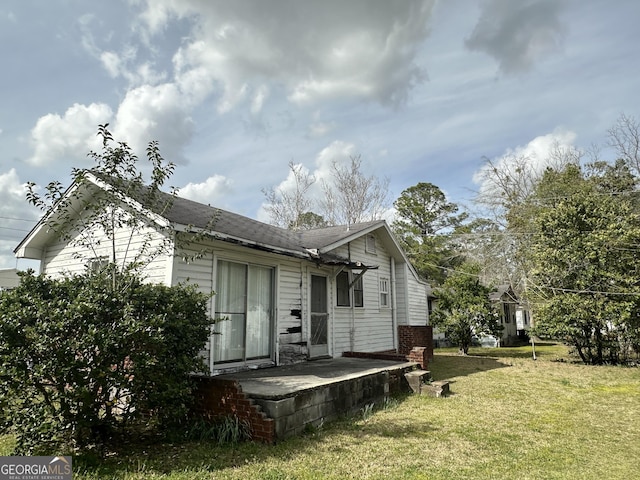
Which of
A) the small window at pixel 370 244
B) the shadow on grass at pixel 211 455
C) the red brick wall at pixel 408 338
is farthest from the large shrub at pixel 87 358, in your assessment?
the red brick wall at pixel 408 338

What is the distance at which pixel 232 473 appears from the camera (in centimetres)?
412

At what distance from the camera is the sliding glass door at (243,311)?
301 inches

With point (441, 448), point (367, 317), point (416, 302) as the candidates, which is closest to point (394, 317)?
point (416, 302)

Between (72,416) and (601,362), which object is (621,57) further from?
(72,416)

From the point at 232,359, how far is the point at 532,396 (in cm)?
666

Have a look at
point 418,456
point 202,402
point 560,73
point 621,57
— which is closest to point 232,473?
point 202,402

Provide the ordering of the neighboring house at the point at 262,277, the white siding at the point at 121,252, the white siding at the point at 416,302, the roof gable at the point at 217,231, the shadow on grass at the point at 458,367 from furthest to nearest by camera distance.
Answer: the white siding at the point at 416,302
the shadow on grass at the point at 458,367
the neighboring house at the point at 262,277
the roof gable at the point at 217,231
the white siding at the point at 121,252

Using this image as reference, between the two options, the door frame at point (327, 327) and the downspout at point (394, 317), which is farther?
the downspout at point (394, 317)

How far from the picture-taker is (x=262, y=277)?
28.7 ft

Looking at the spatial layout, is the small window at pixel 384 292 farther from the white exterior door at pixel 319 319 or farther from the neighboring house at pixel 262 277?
the white exterior door at pixel 319 319

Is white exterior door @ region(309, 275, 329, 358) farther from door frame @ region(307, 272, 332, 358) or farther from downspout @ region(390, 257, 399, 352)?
downspout @ region(390, 257, 399, 352)

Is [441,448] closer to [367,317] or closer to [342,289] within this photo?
[342,289]

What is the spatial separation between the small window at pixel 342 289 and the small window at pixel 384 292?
7.77ft

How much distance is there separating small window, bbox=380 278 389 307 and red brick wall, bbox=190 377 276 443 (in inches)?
355
